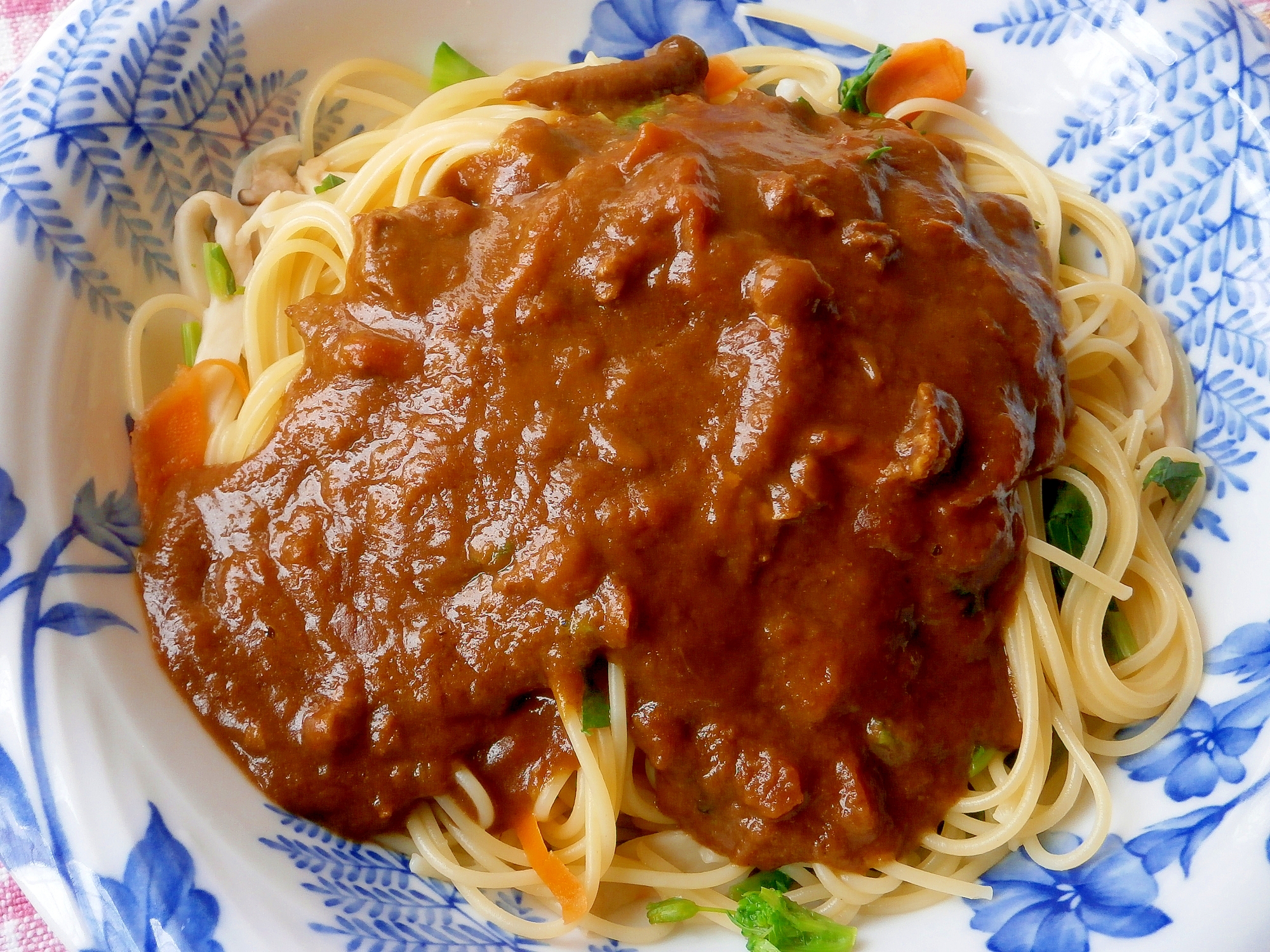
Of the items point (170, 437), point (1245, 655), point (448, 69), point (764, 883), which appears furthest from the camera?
point (448, 69)

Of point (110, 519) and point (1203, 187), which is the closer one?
point (110, 519)

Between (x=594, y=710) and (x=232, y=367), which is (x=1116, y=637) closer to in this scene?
(x=594, y=710)

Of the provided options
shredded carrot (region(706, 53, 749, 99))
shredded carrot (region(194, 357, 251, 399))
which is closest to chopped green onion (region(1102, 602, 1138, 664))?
shredded carrot (region(706, 53, 749, 99))

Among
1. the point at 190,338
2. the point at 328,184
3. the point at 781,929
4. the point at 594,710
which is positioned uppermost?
the point at 328,184

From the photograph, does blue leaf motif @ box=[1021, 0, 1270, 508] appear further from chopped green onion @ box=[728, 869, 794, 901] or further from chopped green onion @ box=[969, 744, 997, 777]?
chopped green onion @ box=[728, 869, 794, 901]

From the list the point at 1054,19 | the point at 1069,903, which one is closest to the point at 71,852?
the point at 1069,903

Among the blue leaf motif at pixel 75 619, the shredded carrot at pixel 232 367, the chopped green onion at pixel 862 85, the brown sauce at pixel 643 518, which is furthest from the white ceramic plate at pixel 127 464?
the shredded carrot at pixel 232 367

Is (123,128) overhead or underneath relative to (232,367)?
overhead
